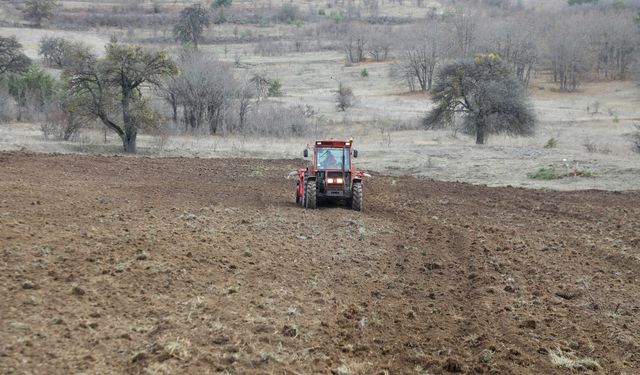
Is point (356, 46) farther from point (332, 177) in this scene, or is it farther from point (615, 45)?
point (332, 177)

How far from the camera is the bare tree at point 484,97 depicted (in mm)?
39688

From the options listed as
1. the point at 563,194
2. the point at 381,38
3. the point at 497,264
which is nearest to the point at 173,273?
the point at 497,264

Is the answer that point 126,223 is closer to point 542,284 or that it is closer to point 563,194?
point 542,284

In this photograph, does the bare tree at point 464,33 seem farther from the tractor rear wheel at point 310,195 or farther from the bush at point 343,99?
the tractor rear wheel at point 310,195

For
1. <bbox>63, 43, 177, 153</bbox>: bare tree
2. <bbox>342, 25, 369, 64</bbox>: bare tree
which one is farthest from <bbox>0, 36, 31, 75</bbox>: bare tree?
<bbox>342, 25, 369, 64</bbox>: bare tree

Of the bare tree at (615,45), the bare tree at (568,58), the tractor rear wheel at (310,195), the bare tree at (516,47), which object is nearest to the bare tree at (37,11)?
the bare tree at (516,47)

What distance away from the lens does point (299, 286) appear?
1105cm

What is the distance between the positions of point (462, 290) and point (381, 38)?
300ft

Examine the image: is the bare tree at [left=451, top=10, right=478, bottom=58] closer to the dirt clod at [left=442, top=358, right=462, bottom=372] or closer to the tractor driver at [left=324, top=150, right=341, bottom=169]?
the tractor driver at [left=324, top=150, right=341, bottom=169]

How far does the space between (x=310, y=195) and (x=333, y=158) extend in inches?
51.7

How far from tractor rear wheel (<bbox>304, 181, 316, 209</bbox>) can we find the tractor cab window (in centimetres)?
63

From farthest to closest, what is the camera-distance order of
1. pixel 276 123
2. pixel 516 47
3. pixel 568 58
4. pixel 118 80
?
pixel 516 47 → pixel 568 58 → pixel 276 123 → pixel 118 80

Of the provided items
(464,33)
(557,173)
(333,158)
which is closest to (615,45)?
(464,33)

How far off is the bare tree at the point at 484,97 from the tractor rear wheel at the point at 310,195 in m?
23.9
